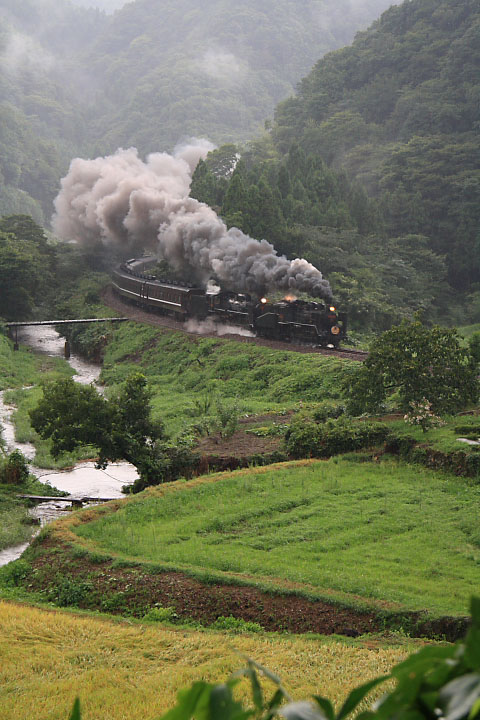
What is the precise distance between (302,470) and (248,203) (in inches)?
1287

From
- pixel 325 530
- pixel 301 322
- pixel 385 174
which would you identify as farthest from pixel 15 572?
pixel 385 174

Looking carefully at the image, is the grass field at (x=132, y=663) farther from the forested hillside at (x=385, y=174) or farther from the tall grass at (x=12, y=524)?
the forested hillside at (x=385, y=174)

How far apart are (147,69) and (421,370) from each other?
152m

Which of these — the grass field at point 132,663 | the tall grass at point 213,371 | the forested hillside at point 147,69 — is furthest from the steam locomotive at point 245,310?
the forested hillside at point 147,69

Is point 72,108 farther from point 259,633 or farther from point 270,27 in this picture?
point 259,633

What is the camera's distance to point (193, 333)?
39.4 metres

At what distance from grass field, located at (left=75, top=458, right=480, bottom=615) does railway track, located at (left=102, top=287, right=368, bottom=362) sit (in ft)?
42.7

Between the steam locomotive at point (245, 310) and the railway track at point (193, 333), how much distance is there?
1.52 ft

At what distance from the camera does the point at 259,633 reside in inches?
418

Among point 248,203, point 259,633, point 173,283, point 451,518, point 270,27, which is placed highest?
point 270,27

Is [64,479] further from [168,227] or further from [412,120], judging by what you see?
[412,120]

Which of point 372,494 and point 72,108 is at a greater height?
point 72,108

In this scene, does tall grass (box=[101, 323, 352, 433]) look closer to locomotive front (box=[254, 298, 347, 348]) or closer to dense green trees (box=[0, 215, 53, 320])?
locomotive front (box=[254, 298, 347, 348])

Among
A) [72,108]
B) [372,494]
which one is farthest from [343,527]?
[72,108]
